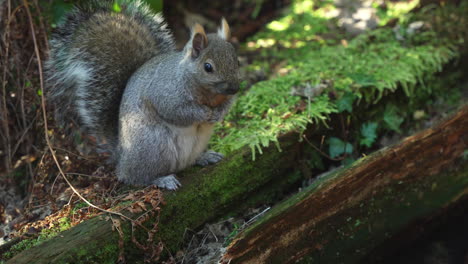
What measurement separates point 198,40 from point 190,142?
25.7 inches

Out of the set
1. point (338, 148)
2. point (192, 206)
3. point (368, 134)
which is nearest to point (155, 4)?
point (192, 206)

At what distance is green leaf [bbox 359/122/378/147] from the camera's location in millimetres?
3832

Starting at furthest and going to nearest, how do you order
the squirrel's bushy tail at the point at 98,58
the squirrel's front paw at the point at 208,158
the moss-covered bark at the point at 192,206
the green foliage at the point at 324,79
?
the green foliage at the point at 324,79 → the squirrel's front paw at the point at 208,158 → the squirrel's bushy tail at the point at 98,58 → the moss-covered bark at the point at 192,206

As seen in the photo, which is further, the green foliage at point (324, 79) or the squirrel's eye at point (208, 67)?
the green foliage at point (324, 79)

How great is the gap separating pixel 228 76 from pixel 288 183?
4.05 feet

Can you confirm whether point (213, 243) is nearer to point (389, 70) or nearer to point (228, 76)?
point (228, 76)

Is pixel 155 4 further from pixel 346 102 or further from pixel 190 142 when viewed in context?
pixel 346 102

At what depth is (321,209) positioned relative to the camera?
289 centimetres

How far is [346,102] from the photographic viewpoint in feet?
12.5

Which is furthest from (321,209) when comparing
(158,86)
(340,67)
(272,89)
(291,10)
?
(291,10)

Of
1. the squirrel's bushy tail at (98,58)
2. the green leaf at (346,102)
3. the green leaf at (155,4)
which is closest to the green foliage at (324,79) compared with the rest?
the green leaf at (346,102)

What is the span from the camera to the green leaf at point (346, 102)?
3777 millimetres

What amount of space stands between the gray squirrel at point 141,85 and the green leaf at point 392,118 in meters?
1.62

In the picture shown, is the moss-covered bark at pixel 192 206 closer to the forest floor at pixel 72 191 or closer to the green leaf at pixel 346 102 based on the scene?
the forest floor at pixel 72 191
